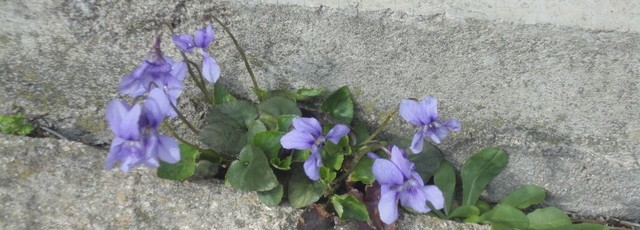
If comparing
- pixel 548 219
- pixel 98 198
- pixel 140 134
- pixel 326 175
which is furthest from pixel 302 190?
pixel 548 219

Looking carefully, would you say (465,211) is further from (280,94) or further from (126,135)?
(126,135)

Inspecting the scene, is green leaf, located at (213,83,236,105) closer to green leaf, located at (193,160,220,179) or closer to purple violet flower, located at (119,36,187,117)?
green leaf, located at (193,160,220,179)

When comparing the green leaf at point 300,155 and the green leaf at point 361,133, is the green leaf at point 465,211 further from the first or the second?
the green leaf at point 300,155

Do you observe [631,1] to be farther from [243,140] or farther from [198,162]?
[198,162]

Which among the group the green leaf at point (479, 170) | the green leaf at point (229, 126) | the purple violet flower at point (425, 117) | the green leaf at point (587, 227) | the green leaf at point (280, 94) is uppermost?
the purple violet flower at point (425, 117)

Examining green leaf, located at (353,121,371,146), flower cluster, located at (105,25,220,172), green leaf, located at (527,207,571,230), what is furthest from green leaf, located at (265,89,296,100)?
green leaf, located at (527,207,571,230)

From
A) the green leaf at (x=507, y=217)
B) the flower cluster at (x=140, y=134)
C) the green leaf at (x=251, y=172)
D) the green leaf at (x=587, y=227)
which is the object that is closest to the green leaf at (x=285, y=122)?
the green leaf at (x=251, y=172)
